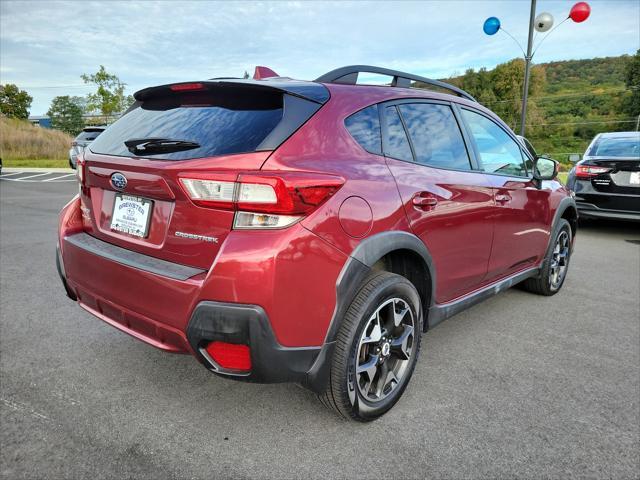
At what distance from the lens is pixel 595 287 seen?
4.60m

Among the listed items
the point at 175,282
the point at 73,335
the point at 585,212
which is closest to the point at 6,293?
the point at 73,335

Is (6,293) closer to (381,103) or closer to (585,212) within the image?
(381,103)

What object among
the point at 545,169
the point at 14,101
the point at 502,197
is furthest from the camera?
the point at 14,101

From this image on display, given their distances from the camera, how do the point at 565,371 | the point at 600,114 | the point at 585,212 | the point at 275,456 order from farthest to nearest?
the point at 600,114 → the point at 585,212 → the point at 565,371 → the point at 275,456

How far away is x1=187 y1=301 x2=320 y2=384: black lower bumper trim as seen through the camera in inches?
68.9

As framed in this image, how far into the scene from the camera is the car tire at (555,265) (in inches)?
159

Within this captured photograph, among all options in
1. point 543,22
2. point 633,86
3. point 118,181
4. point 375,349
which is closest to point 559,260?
point 375,349

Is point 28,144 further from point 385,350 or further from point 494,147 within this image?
point 385,350

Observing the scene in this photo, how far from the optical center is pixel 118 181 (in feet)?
7.01

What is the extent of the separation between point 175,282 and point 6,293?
2924 mm

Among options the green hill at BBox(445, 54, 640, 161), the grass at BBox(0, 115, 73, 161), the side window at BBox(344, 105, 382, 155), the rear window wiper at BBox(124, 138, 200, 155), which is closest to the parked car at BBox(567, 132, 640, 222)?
the side window at BBox(344, 105, 382, 155)

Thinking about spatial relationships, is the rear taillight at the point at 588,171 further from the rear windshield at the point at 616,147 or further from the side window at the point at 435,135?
the side window at the point at 435,135

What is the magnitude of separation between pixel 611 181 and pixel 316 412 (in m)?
6.26

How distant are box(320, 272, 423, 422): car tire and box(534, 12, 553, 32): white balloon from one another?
1028cm
